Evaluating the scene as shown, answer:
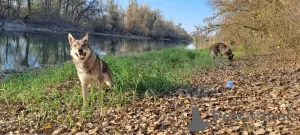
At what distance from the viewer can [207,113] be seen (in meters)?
5.31

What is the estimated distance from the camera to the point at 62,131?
17.6ft

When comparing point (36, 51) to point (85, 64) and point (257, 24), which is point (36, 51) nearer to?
point (257, 24)

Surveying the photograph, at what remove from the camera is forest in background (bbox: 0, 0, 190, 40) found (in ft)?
262

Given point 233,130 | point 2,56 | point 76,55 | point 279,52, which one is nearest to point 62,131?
point 76,55

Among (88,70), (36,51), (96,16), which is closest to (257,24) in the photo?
(88,70)

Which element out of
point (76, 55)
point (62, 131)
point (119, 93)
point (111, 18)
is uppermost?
point (111, 18)

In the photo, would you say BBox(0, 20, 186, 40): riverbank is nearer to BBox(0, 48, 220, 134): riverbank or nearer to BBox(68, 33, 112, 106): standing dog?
BBox(0, 48, 220, 134): riverbank

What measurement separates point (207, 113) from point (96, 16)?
101 meters

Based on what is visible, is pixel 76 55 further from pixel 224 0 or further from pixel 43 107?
pixel 224 0

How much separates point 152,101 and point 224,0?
16.1 metres

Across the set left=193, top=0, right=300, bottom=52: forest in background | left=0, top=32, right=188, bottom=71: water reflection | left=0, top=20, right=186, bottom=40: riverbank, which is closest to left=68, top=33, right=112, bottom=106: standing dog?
left=193, top=0, right=300, bottom=52: forest in background

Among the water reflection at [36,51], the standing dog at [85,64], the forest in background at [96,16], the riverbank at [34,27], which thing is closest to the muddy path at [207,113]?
the standing dog at [85,64]

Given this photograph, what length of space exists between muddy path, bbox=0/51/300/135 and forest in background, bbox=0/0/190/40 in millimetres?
77157

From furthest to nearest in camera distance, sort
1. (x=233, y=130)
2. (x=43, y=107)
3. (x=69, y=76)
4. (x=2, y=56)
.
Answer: (x=2, y=56), (x=69, y=76), (x=43, y=107), (x=233, y=130)
